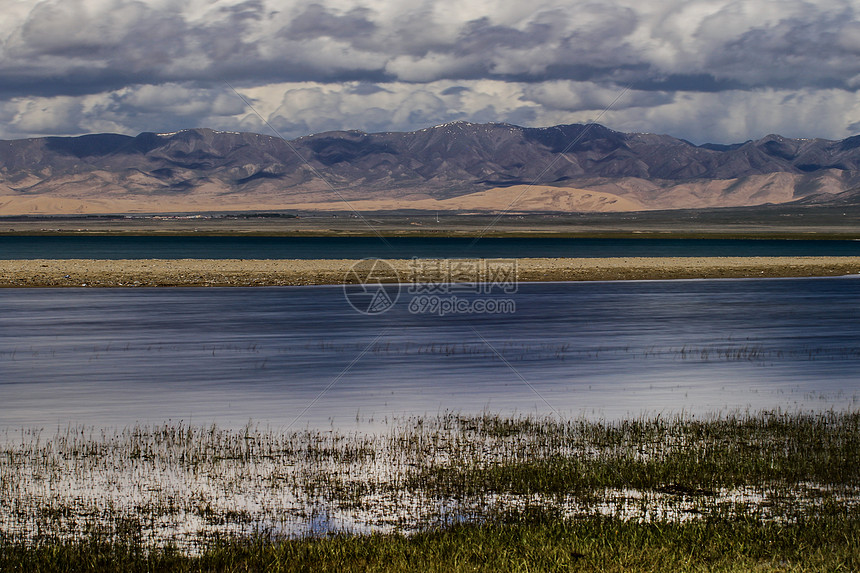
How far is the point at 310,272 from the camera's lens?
59000mm

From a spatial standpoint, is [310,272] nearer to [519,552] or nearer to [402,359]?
[402,359]

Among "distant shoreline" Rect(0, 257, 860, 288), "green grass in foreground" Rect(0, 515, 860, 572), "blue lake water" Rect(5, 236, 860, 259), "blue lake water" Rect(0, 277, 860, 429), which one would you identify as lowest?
"green grass in foreground" Rect(0, 515, 860, 572)

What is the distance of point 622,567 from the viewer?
9.57 m

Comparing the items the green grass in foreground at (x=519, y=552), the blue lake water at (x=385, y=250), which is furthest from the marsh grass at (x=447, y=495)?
the blue lake water at (x=385, y=250)

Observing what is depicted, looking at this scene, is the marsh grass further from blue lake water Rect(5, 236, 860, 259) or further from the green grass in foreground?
blue lake water Rect(5, 236, 860, 259)

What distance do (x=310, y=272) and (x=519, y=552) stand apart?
49.6 meters

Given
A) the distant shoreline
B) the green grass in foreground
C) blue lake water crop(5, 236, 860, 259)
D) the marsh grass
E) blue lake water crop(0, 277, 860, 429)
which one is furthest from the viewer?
blue lake water crop(5, 236, 860, 259)

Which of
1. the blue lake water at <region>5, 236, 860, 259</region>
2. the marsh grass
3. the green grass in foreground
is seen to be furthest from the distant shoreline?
the green grass in foreground

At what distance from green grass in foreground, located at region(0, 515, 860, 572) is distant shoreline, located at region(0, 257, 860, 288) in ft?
140

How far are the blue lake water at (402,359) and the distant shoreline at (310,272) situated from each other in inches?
407

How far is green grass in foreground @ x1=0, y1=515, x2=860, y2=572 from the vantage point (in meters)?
9.73

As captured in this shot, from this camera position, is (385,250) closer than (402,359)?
No

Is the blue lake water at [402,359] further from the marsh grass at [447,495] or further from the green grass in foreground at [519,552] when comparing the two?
the green grass in foreground at [519,552]

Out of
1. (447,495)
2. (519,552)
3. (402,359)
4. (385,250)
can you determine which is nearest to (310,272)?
(402,359)
